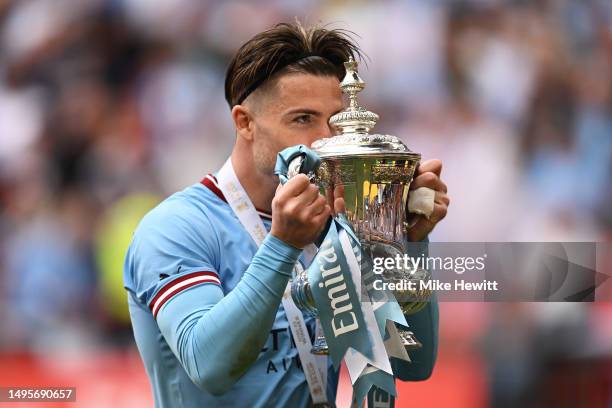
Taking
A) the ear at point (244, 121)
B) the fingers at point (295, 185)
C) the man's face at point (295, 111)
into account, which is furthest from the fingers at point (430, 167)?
the ear at point (244, 121)

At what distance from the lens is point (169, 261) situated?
5.53 feet

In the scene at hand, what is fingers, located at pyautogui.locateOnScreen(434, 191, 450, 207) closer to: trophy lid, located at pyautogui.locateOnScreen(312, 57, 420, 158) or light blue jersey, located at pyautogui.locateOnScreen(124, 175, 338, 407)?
trophy lid, located at pyautogui.locateOnScreen(312, 57, 420, 158)

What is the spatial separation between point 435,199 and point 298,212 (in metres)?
0.37

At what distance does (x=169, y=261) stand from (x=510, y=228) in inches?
80.6

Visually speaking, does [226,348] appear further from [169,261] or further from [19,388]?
[19,388]

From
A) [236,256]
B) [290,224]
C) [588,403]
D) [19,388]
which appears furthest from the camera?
[19,388]

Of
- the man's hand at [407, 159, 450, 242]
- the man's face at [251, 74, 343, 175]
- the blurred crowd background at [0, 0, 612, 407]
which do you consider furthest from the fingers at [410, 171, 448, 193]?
the blurred crowd background at [0, 0, 612, 407]

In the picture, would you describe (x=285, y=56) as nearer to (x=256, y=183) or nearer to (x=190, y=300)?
(x=256, y=183)

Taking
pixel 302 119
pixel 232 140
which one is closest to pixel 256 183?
pixel 302 119

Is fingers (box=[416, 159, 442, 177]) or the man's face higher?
the man's face

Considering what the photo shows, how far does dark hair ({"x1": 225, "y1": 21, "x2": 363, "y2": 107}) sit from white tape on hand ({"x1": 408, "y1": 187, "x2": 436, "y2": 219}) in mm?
374

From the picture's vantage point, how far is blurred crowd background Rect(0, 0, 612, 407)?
10.6 ft

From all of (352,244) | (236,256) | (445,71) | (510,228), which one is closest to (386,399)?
(352,244)

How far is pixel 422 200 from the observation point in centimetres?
167
